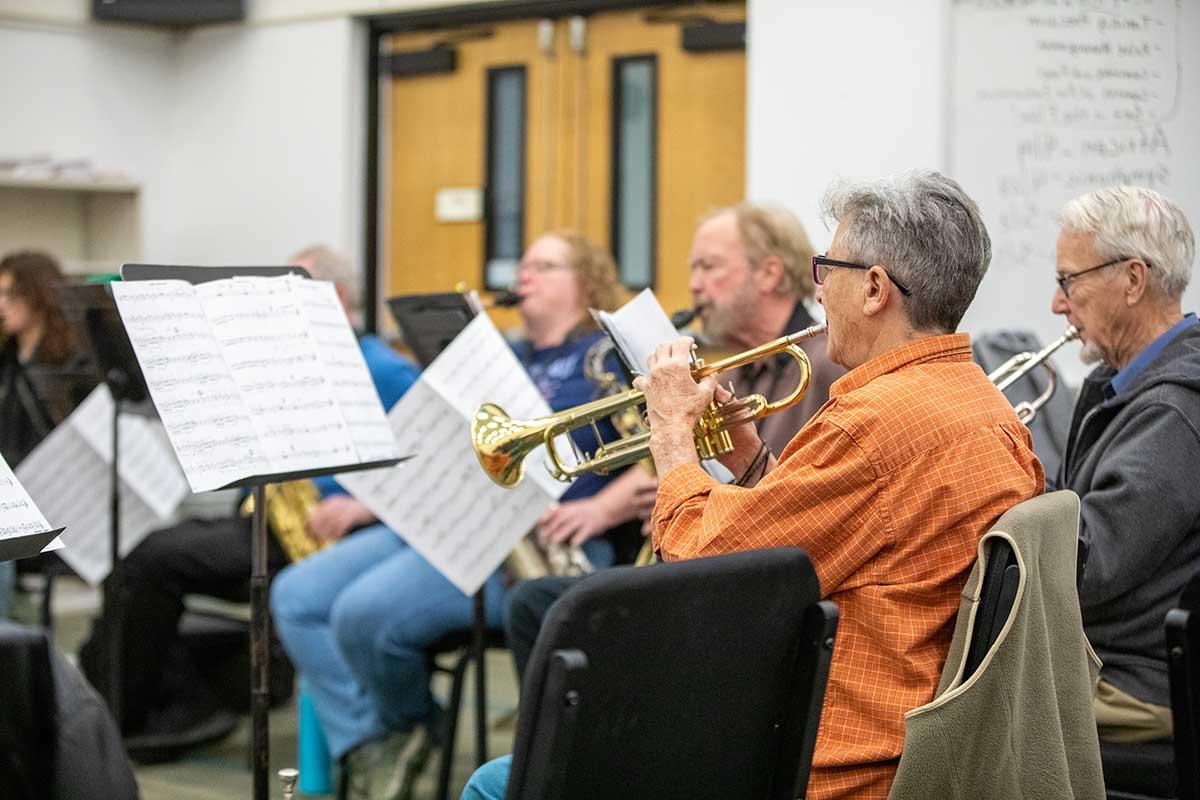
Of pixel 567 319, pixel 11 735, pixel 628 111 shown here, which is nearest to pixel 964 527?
pixel 11 735

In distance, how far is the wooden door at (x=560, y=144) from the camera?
500cm

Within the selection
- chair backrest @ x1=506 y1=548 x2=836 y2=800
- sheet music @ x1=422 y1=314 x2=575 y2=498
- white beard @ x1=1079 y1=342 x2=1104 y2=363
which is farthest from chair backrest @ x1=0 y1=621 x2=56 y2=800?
white beard @ x1=1079 y1=342 x2=1104 y2=363

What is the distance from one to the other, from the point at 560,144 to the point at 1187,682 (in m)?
4.16

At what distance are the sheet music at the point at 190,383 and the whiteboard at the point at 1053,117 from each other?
8.23ft

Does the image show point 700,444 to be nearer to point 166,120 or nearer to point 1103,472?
point 1103,472

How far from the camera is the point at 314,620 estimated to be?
3.35 meters

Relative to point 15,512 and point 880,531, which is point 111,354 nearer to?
point 15,512

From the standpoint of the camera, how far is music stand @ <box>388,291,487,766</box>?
280 cm

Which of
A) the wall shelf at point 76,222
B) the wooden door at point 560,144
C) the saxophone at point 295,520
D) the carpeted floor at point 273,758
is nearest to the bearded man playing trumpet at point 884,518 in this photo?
the carpeted floor at point 273,758

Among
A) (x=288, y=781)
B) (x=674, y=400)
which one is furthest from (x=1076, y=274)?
(x=288, y=781)

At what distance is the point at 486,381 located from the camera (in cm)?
265

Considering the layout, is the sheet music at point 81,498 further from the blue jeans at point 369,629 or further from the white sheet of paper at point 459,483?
the white sheet of paper at point 459,483

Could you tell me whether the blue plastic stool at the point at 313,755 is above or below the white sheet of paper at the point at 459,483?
below

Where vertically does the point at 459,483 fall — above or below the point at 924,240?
below
